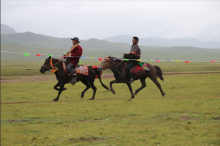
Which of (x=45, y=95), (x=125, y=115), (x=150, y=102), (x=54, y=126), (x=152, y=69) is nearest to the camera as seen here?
(x=54, y=126)

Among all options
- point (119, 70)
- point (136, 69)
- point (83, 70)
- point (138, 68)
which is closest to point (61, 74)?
point (83, 70)

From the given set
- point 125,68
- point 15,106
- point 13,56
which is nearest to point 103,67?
point 125,68

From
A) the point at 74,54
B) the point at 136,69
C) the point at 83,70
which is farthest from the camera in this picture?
the point at 83,70

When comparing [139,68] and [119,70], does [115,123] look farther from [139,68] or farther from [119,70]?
[139,68]

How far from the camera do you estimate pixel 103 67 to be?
1455cm

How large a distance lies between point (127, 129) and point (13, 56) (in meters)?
181

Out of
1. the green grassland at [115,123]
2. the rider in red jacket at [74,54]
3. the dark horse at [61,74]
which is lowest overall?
the green grassland at [115,123]

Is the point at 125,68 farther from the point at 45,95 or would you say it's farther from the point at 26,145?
the point at 45,95

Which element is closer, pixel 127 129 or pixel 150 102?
pixel 127 129

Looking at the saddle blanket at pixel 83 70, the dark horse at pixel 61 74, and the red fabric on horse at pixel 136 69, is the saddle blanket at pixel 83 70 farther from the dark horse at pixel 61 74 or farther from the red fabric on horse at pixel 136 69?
the red fabric on horse at pixel 136 69

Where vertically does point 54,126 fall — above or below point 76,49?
below

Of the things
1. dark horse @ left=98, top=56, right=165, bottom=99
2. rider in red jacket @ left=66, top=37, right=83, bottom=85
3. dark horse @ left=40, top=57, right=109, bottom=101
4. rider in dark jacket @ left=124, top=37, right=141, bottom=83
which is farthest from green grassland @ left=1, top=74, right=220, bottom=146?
rider in red jacket @ left=66, top=37, right=83, bottom=85

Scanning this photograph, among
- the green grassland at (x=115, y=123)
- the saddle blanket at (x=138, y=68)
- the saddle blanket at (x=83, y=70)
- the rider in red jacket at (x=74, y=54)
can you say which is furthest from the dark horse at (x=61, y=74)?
the saddle blanket at (x=138, y=68)

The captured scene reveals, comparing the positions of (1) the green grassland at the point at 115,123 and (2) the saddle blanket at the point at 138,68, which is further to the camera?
(2) the saddle blanket at the point at 138,68
